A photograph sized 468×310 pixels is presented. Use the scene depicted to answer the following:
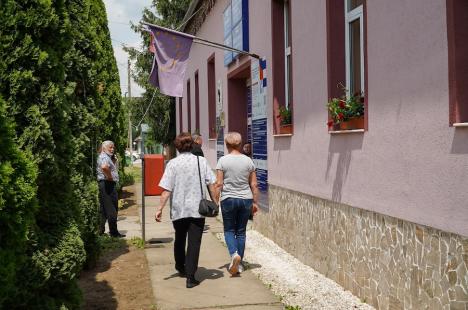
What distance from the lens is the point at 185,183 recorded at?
6.04 m

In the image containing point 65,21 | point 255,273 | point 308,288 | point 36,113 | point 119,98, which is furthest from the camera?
point 119,98

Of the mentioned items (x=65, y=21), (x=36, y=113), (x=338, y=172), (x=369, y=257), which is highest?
(x=65, y=21)

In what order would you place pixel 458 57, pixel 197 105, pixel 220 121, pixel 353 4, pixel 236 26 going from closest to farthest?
pixel 458 57 < pixel 353 4 < pixel 236 26 < pixel 220 121 < pixel 197 105

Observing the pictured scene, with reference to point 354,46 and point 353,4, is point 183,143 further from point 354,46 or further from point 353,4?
point 353,4

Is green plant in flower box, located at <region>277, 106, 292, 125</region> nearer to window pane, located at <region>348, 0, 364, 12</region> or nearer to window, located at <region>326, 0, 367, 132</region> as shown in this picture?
window, located at <region>326, 0, 367, 132</region>

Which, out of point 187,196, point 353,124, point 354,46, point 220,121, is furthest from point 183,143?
point 220,121

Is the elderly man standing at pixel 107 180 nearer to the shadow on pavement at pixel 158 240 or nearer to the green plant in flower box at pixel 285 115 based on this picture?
the shadow on pavement at pixel 158 240

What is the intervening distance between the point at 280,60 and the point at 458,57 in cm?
466

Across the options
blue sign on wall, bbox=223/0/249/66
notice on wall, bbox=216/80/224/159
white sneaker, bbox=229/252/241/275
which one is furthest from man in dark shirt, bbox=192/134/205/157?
notice on wall, bbox=216/80/224/159

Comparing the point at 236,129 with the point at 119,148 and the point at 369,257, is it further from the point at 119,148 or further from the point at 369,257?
the point at 369,257

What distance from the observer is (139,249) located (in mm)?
8211

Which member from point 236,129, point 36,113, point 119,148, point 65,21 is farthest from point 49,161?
point 119,148

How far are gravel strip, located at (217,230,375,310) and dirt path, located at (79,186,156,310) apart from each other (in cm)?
134

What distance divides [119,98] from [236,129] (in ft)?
16.6
